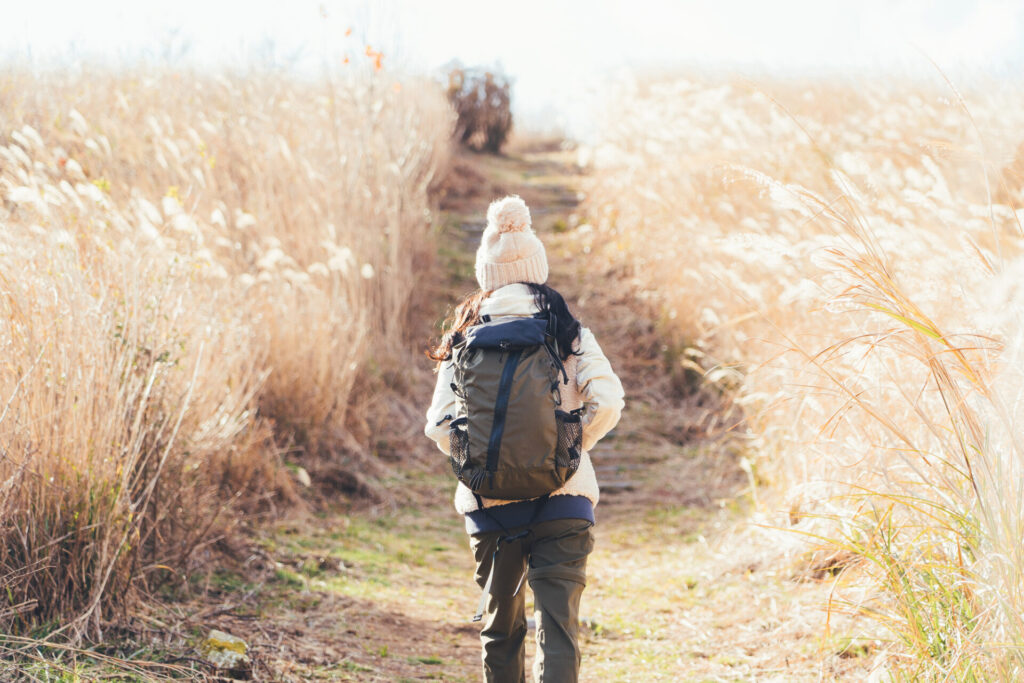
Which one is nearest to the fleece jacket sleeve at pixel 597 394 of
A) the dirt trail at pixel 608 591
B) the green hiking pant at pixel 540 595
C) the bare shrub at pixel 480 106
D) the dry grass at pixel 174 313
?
the green hiking pant at pixel 540 595

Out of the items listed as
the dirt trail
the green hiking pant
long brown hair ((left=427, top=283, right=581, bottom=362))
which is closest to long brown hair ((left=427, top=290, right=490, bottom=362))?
long brown hair ((left=427, top=283, right=581, bottom=362))

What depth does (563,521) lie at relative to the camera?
2510 mm

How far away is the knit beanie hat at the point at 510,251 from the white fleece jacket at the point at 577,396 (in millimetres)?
53

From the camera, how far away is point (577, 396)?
2604 mm

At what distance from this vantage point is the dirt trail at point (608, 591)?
335 centimetres

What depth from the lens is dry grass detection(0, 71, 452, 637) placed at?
9.50 feet

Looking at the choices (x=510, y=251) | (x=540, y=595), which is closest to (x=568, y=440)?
(x=540, y=595)

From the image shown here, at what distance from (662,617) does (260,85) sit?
24.3 feet

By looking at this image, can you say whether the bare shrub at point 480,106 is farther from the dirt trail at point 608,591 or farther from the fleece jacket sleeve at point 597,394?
the fleece jacket sleeve at point 597,394

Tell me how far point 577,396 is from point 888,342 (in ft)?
3.31

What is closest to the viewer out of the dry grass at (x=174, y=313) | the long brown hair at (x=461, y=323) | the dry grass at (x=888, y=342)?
the dry grass at (x=888, y=342)

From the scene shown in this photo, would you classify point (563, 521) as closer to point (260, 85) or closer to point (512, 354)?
point (512, 354)

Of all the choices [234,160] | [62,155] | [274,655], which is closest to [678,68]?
[234,160]

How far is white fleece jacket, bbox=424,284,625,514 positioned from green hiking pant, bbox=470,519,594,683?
11 centimetres
